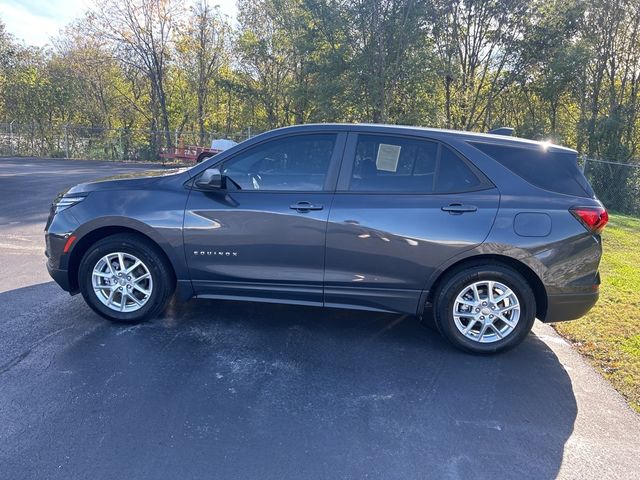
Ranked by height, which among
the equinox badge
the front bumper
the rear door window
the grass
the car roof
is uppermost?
the car roof

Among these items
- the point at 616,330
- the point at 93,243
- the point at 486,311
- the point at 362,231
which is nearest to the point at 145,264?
the point at 93,243

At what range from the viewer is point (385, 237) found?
366 centimetres

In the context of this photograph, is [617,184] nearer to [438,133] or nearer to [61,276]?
[438,133]

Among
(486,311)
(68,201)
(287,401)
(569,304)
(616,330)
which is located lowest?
(287,401)

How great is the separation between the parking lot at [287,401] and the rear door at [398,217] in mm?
537

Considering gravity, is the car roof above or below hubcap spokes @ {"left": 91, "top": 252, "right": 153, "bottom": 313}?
above

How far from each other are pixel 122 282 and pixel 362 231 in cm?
218

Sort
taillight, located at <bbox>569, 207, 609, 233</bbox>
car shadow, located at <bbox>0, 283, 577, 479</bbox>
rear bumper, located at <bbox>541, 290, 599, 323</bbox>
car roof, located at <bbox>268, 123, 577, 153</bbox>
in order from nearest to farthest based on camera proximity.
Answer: car shadow, located at <bbox>0, 283, 577, 479</bbox>, taillight, located at <bbox>569, 207, 609, 233</bbox>, rear bumper, located at <bbox>541, 290, 599, 323</bbox>, car roof, located at <bbox>268, 123, 577, 153</bbox>

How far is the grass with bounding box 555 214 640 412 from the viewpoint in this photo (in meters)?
3.58

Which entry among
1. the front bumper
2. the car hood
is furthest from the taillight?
the front bumper

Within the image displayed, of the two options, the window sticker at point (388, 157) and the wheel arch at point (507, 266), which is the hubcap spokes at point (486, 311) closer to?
the wheel arch at point (507, 266)

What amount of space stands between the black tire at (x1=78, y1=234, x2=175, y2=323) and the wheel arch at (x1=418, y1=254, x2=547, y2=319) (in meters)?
2.25

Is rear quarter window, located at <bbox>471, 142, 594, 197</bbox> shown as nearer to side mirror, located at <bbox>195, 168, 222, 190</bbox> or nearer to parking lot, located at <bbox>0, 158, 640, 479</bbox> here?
parking lot, located at <bbox>0, 158, 640, 479</bbox>

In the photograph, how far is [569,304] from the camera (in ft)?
12.1
